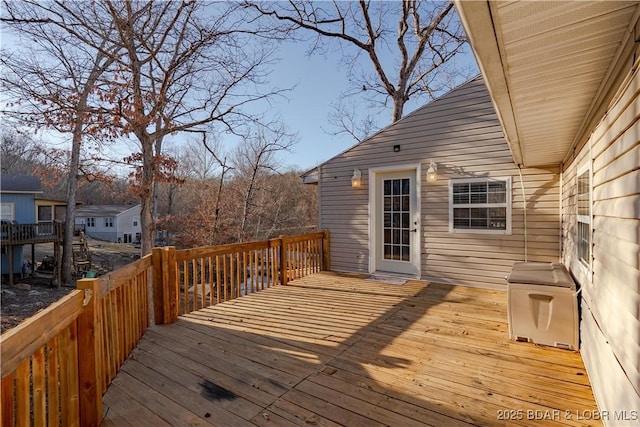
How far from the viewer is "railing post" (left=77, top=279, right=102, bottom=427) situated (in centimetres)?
179

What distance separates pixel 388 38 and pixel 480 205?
8.51m

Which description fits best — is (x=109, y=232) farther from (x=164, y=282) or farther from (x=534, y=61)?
(x=534, y=61)

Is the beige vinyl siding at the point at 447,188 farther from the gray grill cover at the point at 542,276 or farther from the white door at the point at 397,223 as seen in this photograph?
the gray grill cover at the point at 542,276

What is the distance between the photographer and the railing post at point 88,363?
179 cm

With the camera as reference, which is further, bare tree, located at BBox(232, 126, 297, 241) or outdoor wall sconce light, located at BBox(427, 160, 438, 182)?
bare tree, located at BBox(232, 126, 297, 241)

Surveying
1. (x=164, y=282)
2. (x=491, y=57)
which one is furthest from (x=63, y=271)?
(x=491, y=57)

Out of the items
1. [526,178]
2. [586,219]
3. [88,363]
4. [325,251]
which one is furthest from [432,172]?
[88,363]

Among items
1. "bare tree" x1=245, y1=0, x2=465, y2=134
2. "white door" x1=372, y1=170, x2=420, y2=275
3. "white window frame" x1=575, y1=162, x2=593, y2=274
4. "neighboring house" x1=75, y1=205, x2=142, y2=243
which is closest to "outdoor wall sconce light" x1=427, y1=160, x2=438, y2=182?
"white door" x1=372, y1=170, x2=420, y2=275

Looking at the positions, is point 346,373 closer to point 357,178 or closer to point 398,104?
point 357,178

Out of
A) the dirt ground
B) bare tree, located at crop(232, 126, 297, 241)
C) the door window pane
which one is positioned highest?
bare tree, located at crop(232, 126, 297, 241)

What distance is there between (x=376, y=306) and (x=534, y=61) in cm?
322

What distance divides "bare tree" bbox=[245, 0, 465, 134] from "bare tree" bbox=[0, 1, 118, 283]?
4669mm

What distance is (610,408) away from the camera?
1644 millimetres

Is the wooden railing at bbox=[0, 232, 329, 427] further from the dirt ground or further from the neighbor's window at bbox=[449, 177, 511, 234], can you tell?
the dirt ground
